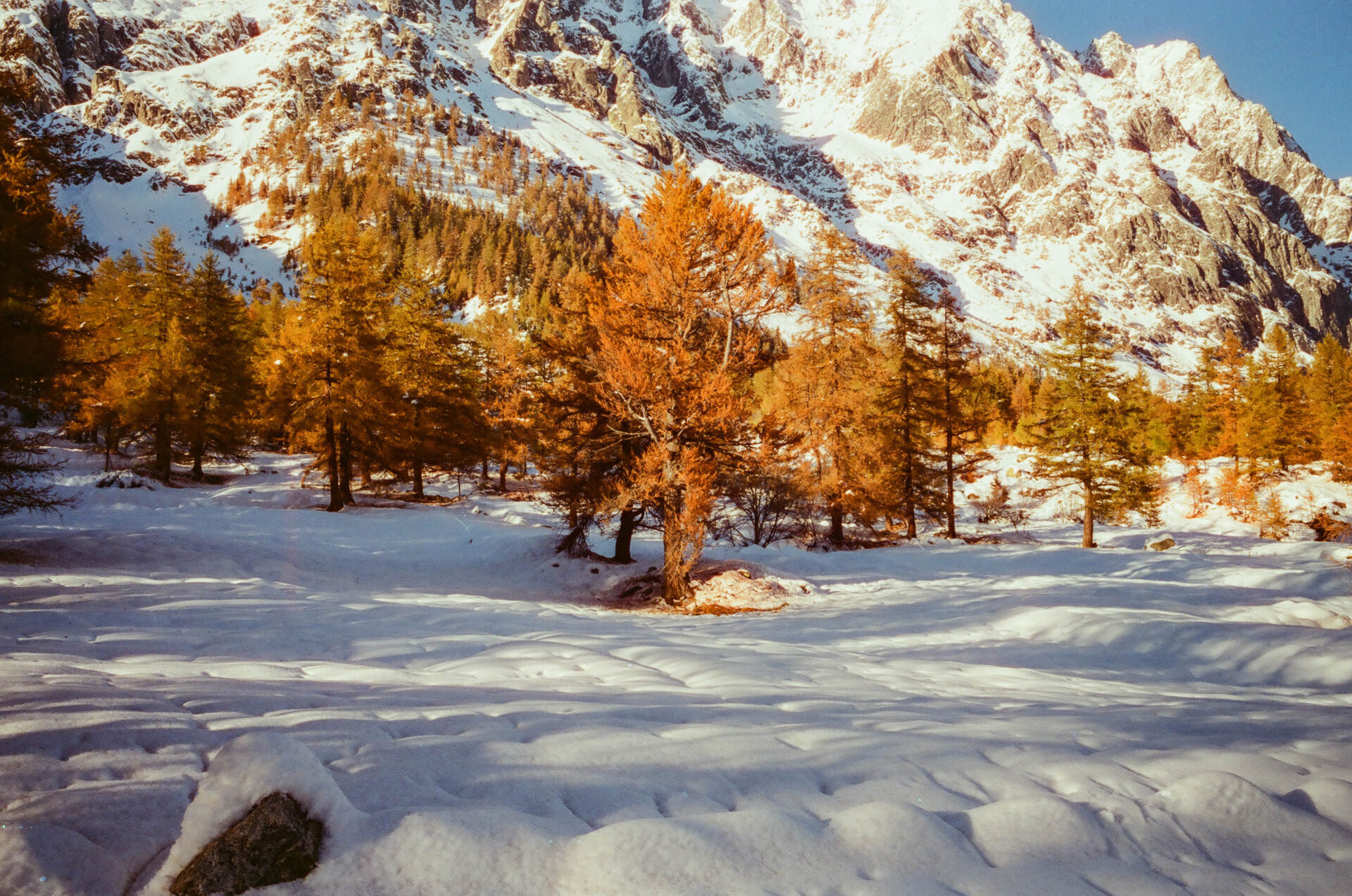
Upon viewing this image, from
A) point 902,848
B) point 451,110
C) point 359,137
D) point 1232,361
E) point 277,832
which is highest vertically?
point 451,110

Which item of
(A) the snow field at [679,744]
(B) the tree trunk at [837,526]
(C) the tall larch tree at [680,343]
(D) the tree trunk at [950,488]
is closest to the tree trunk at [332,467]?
(A) the snow field at [679,744]

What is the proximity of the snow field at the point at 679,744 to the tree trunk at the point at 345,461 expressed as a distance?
13519mm

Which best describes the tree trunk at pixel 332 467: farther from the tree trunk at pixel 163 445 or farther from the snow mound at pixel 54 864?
the snow mound at pixel 54 864

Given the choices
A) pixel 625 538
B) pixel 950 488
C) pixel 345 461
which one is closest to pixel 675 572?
pixel 625 538

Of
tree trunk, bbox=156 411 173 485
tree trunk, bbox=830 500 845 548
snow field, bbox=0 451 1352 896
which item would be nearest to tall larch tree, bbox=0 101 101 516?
snow field, bbox=0 451 1352 896

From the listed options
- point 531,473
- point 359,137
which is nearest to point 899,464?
point 531,473

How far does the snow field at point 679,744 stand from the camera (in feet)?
6.84

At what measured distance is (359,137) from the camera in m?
170

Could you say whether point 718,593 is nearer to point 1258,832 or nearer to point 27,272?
point 1258,832

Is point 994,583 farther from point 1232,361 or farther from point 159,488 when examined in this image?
point 1232,361

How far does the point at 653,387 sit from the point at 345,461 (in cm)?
1717

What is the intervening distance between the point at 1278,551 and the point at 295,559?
31457 millimetres

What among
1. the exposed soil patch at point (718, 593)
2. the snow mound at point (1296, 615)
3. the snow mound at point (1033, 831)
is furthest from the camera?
the exposed soil patch at point (718, 593)

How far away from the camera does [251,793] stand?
2.07m
